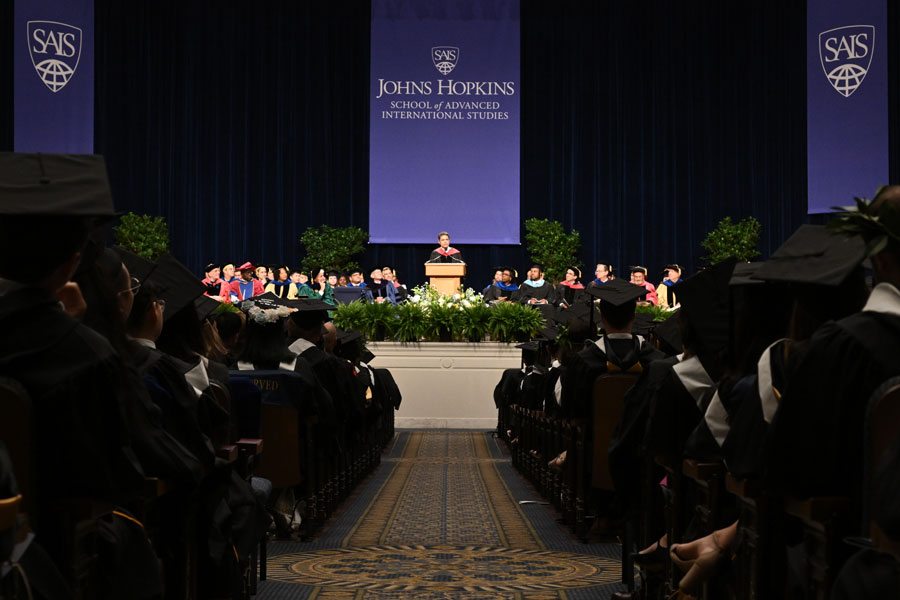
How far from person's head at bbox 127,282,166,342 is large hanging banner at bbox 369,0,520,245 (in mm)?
19562

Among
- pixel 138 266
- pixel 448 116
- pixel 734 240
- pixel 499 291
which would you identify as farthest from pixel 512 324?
pixel 734 240

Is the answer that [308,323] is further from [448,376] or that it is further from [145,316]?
[448,376]

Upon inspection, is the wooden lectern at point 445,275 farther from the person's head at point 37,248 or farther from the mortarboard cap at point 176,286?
the person's head at point 37,248

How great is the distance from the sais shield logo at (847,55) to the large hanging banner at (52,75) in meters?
14.2

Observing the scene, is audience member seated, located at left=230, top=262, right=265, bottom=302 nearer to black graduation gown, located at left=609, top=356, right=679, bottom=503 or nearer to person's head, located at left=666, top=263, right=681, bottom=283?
person's head, located at left=666, top=263, right=681, bottom=283

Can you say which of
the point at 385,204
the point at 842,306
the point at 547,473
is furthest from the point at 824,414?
the point at 385,204

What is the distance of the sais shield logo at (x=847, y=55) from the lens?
788 inches

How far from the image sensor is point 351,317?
13.6 m

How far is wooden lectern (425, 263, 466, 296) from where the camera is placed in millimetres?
14789

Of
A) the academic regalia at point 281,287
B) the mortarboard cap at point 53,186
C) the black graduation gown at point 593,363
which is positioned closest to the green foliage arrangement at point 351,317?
the academic regalia at point 281,287

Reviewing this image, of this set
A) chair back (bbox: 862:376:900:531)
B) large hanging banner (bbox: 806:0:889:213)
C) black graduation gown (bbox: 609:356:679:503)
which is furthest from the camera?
large hanging banner (bbox: 806:0:889:213)

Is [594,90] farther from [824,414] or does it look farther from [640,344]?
[824,414]

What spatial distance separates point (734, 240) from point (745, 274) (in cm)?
2013

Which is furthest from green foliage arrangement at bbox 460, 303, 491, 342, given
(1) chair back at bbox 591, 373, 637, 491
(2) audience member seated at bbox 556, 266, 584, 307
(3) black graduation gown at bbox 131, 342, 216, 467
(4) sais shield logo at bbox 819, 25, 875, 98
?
(4) sais shield logo at bbox 819, 25, 875, 98
